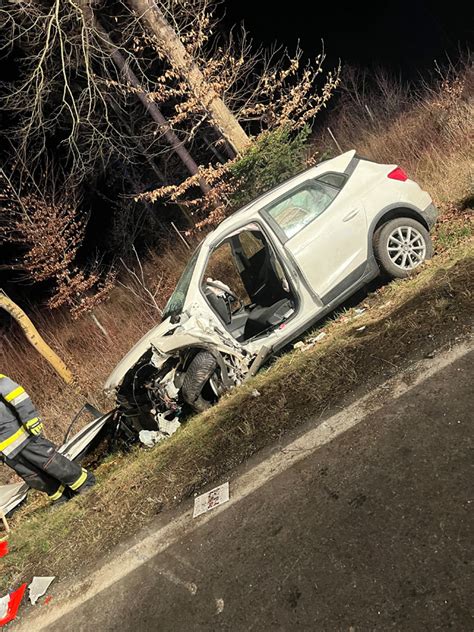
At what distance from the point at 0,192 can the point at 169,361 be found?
8.26 metres

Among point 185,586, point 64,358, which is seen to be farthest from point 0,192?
point 185,586

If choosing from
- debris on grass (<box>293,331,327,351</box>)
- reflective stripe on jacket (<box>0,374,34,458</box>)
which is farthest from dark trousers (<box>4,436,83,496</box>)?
debris on grass (<box>293,331,327,351</box>)

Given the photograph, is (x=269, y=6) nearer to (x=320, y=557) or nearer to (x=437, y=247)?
(x=437, y=247)

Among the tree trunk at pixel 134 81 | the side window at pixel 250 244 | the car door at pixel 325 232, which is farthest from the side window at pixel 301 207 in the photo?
the tree trunk at pixel 134 81

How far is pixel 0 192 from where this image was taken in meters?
12.2

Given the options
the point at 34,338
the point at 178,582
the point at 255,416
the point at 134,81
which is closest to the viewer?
the point at 178,582

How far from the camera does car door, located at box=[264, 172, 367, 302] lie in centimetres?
602

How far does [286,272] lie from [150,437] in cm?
242

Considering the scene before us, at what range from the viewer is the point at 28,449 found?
234 inches

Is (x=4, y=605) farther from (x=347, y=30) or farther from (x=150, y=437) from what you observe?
(x=347, y=30)

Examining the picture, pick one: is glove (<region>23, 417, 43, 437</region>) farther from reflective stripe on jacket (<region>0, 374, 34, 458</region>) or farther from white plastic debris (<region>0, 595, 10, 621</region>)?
white plastic debris (<region>0, 595, 10, 621</region>)

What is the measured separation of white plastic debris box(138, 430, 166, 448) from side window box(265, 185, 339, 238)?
2675 mm

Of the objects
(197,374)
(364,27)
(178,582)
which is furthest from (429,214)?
(364,27)

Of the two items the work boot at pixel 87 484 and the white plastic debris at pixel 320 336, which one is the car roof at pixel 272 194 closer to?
the white plastic debris at pixel 320 336
